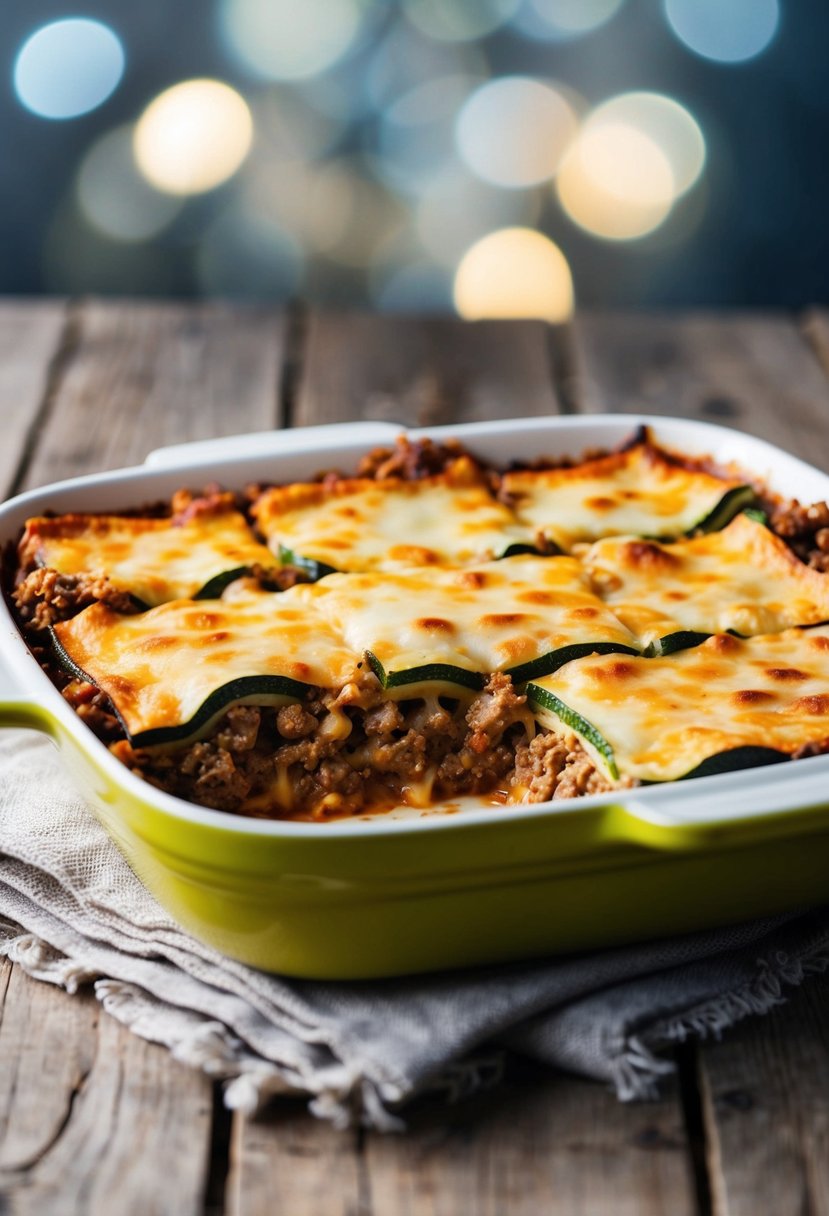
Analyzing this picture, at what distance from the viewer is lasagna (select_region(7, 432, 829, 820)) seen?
92.2 inches

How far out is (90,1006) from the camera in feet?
7.47

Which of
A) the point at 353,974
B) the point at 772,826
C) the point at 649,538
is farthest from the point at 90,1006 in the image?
the point at 649,538

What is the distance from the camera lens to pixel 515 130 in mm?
6395

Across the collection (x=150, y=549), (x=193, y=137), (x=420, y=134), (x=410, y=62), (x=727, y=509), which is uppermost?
(x=150, y=549)

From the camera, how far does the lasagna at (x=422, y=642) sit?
92.2 inches

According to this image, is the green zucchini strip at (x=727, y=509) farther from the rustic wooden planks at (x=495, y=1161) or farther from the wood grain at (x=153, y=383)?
the wood grain at (x=153, y=383)

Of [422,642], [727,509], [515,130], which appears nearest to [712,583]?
[727,509]

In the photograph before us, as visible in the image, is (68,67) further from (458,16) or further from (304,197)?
(458,16)

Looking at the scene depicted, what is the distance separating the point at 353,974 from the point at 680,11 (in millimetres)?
5060

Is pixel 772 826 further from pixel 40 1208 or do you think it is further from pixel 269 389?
pixel 269 389

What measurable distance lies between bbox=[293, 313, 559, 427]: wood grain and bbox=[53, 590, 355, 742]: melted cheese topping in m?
1.93

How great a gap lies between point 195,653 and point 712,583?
985mm

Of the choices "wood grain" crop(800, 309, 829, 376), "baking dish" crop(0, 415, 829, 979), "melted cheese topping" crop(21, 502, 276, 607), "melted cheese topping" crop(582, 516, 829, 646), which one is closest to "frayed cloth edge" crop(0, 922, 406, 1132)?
"baking dish" crop(0, 415, 829, 979)

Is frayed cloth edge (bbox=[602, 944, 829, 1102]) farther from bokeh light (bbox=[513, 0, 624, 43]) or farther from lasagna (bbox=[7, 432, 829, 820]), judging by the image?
bokeh light (bbox=[513, 0, 624, 43])
